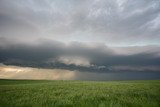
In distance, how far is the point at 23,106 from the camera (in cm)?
938

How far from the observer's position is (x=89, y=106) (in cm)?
885

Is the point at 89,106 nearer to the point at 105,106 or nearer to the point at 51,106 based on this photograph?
the point at 105,106

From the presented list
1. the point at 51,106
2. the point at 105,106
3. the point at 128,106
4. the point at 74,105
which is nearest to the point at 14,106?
the point at 51,106

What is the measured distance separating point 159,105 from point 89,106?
392cm

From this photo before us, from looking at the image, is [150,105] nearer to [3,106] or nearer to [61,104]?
[61,104]

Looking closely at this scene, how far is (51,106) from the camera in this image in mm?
9078

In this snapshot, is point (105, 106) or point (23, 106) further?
point (23, 106)

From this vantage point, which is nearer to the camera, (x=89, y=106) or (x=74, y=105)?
(x=89, y=106)

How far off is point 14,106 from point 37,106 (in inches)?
57.1

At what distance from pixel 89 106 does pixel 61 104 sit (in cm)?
173

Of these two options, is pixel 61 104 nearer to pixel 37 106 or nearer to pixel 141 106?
pixel 37 106

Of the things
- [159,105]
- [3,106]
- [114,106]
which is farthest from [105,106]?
[3,106]

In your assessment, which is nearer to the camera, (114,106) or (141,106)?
(114,106)

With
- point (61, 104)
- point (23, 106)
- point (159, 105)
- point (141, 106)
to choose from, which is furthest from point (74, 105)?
point (159, 105)
